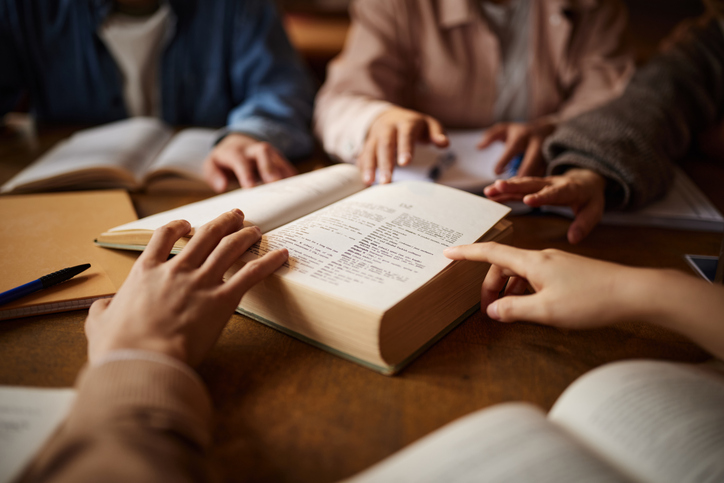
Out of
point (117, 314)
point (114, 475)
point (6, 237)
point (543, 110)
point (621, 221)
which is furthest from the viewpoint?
point (543, 110)

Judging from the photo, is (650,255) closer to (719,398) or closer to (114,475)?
(719,398)

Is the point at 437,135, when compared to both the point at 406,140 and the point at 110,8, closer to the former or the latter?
the point at 406,140

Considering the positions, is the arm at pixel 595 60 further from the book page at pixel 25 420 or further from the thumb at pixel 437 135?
the book page at pixel 25 420

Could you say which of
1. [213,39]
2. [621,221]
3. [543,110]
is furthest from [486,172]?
[213,39]

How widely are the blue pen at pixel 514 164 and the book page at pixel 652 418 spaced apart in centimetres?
53

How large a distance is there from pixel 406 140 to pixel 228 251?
39cm

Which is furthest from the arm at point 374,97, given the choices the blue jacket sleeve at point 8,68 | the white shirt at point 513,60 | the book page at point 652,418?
the blue jacket sleeve at point 8,68

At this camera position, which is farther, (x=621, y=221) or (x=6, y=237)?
(x=621, y=221)

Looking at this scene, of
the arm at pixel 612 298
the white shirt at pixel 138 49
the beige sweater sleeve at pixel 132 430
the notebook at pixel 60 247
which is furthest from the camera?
the white shirt at pixel 138 49

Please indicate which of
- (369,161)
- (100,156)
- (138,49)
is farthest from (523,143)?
(138,49)

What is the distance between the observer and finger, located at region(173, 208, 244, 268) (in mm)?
456

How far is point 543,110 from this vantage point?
1120 mm

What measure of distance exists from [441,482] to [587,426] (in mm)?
127

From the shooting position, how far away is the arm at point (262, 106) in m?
0.82
